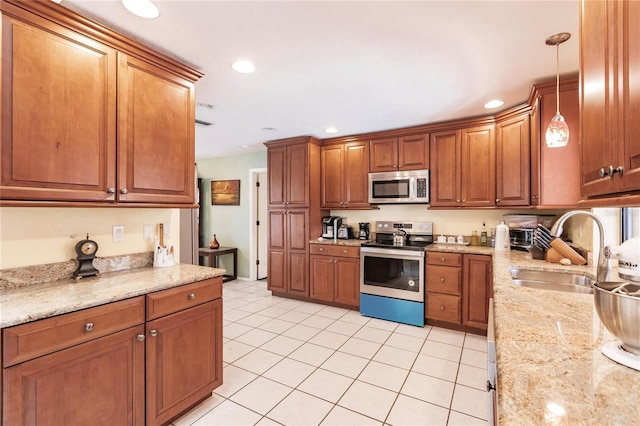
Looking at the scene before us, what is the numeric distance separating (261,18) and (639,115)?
5.38ft

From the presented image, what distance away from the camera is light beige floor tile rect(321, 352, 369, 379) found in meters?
2.42

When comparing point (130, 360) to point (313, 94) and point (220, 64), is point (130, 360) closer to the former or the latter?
point (220, 64)

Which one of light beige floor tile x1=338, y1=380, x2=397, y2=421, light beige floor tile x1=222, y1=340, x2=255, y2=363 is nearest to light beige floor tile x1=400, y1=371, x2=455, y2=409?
light beige floor tile x1=338, y1=380, x2=397, y2=421

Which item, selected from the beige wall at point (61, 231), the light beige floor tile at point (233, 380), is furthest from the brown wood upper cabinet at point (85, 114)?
the light beige floor tile at point (233, 380)

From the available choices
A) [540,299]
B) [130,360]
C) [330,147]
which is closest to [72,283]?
[130,360]

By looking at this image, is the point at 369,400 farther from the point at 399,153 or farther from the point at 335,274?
the point at 399,153

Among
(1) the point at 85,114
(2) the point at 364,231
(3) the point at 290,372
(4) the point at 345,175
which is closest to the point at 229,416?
(3) the point at 290,372

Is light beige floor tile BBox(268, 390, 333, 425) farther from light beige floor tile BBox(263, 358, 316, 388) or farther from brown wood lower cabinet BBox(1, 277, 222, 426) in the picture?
brown wood lower cabinet BBox(1, 277, 222, 426)

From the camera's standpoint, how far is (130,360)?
1537 millimetres

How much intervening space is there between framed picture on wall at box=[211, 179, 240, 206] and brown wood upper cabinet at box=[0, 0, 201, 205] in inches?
135

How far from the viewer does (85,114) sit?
1.61 metres

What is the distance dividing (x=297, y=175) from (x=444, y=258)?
2174 mm

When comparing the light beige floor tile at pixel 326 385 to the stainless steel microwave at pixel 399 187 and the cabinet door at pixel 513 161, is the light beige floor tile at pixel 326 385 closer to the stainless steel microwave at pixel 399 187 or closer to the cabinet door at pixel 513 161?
the stainless steel microwave at pixel 399 187

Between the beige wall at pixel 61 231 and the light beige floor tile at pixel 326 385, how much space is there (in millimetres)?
1571
